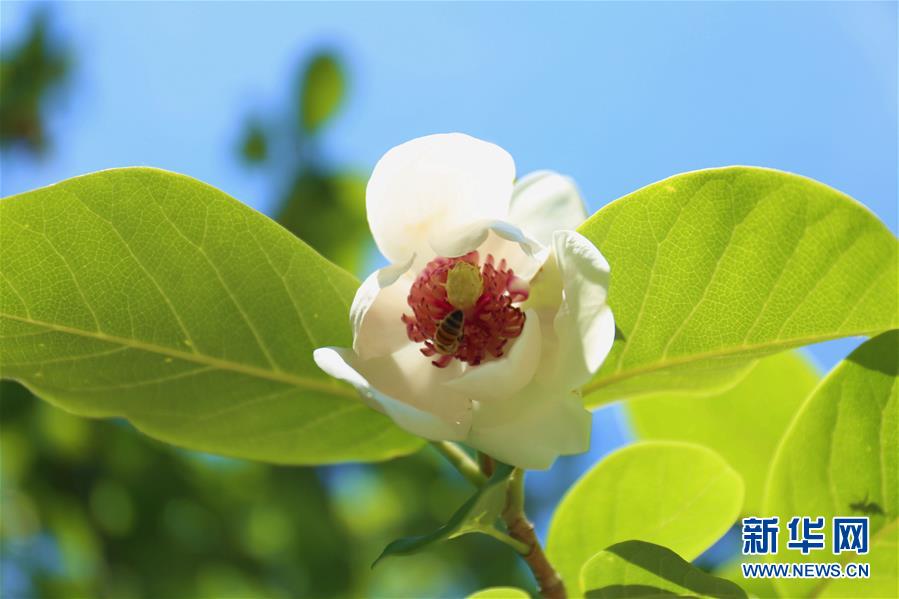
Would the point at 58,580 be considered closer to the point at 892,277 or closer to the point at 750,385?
the point at 750,385

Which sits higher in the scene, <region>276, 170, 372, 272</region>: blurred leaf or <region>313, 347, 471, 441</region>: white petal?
<region>276, 170, 372, 272</region>: blurred leaf

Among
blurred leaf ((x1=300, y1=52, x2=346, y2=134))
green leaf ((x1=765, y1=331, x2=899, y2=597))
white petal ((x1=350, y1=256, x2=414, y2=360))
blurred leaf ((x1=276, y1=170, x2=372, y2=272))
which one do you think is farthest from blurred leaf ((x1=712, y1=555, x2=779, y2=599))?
blurred leaf ((x1=300, y1=52, x2=346, y2=134))

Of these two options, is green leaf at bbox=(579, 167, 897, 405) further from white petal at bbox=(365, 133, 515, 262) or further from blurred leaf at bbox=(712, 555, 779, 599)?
blurred leaf at bbox=(712, 555, 779, 599)

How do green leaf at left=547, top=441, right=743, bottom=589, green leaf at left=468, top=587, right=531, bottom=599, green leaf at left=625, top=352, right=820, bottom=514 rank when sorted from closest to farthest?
green leaf at left=468, top=587, right=531, bottom=599
green leaf at left=547, top=441, right=743, bottom=589
green leaf at left=625, top=352, right=820, bottom=514

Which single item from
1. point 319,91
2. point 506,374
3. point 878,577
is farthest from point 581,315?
point 319,91

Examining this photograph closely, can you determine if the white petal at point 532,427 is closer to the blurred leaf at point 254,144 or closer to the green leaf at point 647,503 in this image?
the green leaf at point 647,503

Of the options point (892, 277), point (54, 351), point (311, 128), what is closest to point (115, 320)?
point (54, 351)

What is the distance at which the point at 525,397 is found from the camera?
0.86 metres

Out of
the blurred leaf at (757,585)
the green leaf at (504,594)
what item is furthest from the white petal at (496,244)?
the blurred leaf at (757,585)

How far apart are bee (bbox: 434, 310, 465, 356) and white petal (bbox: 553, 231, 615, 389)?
132 millimetres

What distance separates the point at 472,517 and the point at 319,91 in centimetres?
297

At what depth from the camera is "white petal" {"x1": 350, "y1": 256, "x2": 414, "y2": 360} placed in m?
0.90

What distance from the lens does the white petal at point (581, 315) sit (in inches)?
31.0

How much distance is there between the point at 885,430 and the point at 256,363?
2.52 ft
